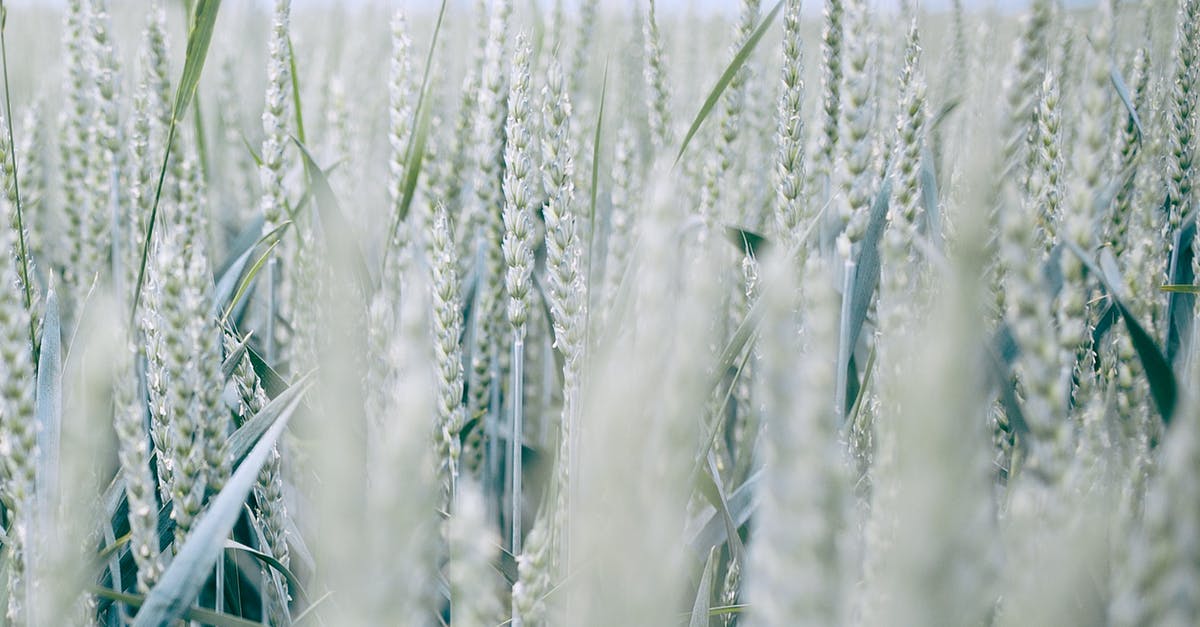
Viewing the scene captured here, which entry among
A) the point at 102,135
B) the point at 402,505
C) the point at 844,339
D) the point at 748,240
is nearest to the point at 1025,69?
the point at 844,339

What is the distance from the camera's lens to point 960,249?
351mm

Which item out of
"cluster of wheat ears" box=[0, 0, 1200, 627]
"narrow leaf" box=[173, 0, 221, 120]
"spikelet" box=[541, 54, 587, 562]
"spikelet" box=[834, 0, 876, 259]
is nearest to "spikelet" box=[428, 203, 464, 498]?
"cluster of wheat ears" box=[0, 0, 1200, 627]

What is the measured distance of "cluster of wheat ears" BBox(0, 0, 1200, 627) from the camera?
35cm

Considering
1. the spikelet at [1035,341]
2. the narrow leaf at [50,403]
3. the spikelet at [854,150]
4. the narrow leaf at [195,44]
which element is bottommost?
the narrow leaf at [50,403]

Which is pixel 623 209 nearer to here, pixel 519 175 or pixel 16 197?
pixel 519 175

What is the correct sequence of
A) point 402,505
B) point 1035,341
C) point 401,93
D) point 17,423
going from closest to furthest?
point 402,505 → point 1035,341 → point 17,423 → point 401,93

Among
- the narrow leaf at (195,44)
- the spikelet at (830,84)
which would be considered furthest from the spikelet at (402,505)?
the spikelet at (830,84)

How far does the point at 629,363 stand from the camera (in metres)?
0.38

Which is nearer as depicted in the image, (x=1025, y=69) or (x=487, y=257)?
(x=1025, y=69)

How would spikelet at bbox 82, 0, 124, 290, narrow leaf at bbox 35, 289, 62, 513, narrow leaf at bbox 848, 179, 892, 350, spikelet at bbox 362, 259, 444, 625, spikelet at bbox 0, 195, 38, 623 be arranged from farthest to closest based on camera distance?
spikelet at bbox 82, 0, 124, 290 → narrow leaf at bbox 848, 179, 892, 350 → narrow leaf at bbox 35, 289, 62, 513 → spikelet at bbox 0, 195, 38, 623 → spikelet at bbox 362, 259, 444, 625

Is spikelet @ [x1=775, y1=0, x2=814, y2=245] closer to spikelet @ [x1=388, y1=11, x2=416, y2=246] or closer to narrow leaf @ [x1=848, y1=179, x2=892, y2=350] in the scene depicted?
narrow leaf @ [x1=848, y1=179, x2=892, y2=350]

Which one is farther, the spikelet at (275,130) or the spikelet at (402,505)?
the spikelet at (275,130)

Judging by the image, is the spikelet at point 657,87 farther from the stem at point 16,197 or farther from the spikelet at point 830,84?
the stem at point 16,197

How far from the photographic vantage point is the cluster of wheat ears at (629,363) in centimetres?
35
